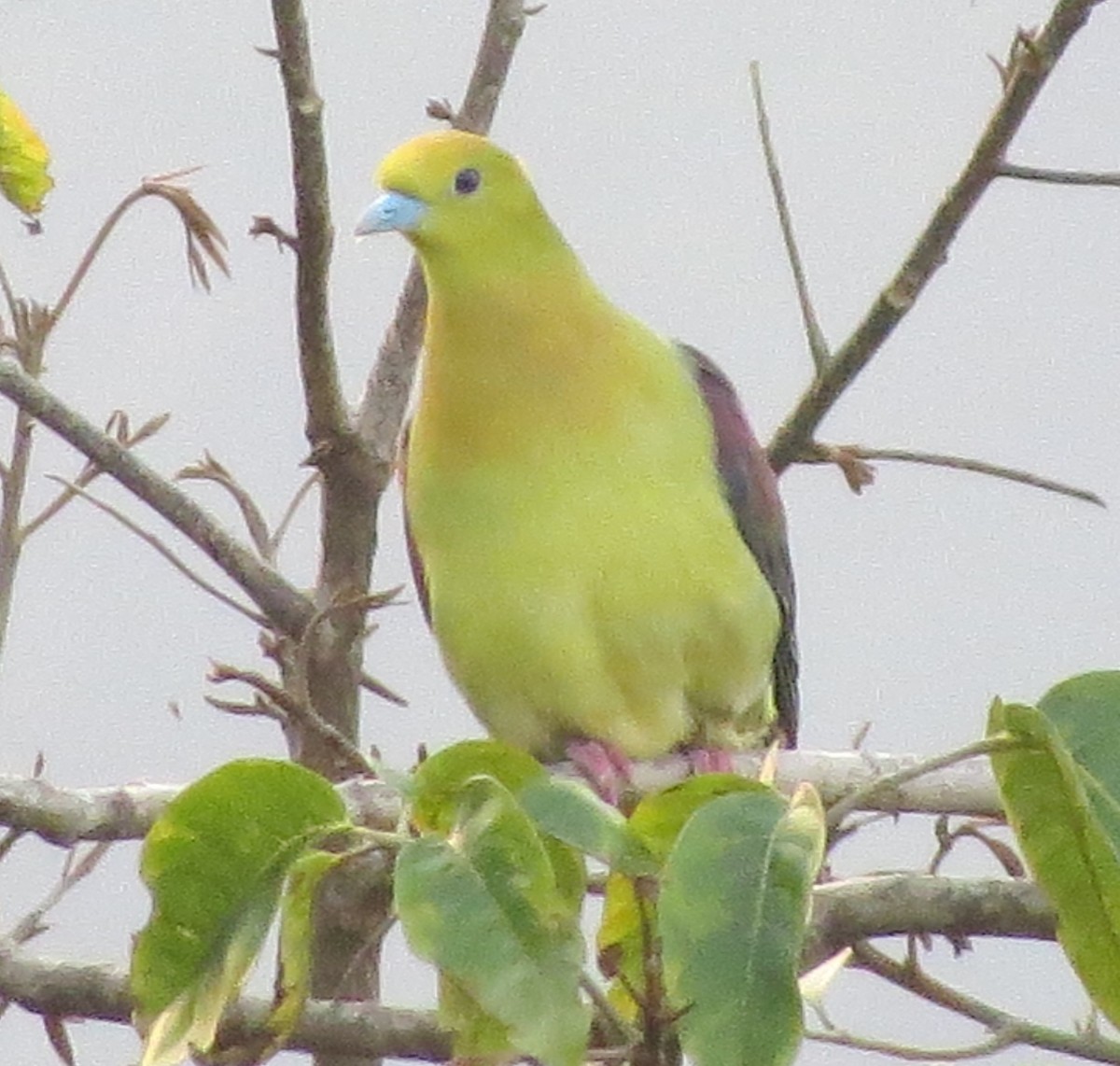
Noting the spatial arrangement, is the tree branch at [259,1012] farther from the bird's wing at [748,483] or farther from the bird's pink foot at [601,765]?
the bird's wing at [748,483]

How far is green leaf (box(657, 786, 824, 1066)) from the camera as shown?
750mm

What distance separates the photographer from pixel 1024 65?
1.38m

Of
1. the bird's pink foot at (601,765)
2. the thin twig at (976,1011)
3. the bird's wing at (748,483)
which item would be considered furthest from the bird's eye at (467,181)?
the thin twig at (976,1011)

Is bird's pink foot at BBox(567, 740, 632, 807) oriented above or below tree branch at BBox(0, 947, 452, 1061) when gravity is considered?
above

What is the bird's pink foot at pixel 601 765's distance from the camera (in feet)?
5.58

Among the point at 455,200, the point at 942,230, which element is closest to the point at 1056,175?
the point at 942,230

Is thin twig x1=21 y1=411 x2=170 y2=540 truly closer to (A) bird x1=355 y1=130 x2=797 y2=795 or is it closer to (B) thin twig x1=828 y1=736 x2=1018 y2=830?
(A) bird x1=355 y1=130 x2=797 y2=795

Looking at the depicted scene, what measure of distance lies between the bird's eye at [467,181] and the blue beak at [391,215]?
35mm

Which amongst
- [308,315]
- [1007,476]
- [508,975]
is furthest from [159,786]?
[1007,476]

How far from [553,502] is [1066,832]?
851 millimetres

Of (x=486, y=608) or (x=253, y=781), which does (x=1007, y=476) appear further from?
(x=253, y=781)

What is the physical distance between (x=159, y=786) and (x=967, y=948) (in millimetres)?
494

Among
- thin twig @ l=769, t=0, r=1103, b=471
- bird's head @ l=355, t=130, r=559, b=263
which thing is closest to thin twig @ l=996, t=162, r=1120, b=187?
thin twig @ l=769, t=0, r=1103, b=471

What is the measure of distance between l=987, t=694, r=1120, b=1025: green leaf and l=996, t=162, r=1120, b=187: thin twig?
26.4 inches
